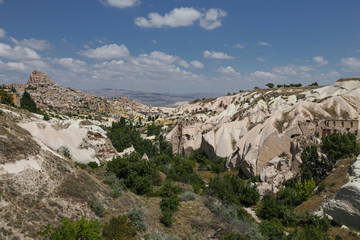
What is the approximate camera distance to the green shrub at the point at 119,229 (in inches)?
579

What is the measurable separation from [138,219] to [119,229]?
2.44 metres

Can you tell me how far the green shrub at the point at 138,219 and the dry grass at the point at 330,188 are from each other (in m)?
17.3

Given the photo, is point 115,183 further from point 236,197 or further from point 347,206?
point 347,206

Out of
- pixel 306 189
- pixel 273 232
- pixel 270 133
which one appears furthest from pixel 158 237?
pixel 270 133

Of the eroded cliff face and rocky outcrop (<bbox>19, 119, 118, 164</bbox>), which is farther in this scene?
the eroded cliff face

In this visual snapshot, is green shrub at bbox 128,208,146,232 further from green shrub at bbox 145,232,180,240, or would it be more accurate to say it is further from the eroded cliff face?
the eroded cliff face

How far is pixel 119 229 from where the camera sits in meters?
15.2

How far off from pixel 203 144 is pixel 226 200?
1104 inches

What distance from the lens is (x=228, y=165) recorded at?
43.6 m

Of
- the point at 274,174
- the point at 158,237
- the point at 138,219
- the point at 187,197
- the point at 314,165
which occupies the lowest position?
the point at 187,197

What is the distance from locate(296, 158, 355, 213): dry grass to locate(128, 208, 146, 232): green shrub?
680 inches

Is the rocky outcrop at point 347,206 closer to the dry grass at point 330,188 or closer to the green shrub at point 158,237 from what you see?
the dry grass at point 330,188

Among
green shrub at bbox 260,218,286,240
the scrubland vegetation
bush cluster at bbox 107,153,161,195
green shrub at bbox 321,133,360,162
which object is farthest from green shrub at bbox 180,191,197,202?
green shrub at bbox 321,133,360,162

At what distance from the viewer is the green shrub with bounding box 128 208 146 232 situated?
17.0 meters
